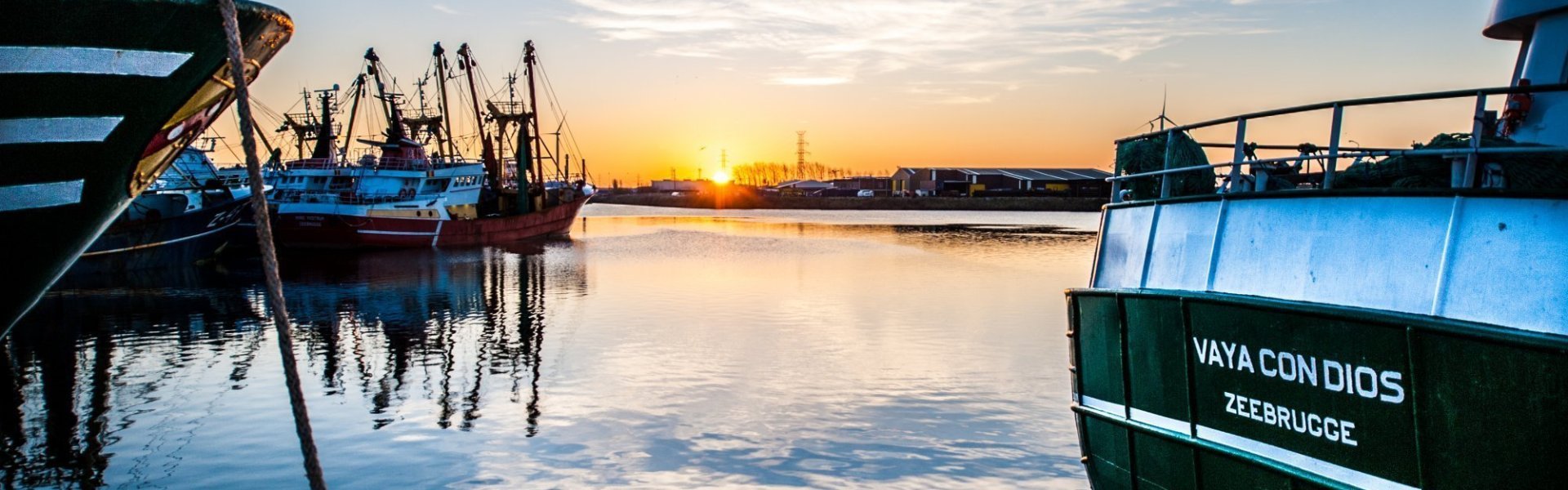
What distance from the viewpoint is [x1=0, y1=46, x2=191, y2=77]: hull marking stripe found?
247 inches

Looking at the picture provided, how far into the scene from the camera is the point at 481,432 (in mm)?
13016

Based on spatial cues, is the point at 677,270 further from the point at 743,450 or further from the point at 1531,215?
the point at 1531,215

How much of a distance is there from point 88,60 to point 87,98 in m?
0.34

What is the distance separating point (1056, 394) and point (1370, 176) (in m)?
8.17

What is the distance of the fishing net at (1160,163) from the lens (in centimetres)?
884

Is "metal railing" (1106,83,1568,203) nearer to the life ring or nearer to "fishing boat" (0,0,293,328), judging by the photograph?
the life ring

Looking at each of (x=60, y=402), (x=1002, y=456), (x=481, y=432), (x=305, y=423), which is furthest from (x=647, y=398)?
(x=305, y=423)

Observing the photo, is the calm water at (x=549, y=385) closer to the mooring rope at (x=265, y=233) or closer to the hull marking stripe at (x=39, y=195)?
the hull marking stripe at (x=39, y=195)

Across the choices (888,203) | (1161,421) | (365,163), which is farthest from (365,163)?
(888,203)

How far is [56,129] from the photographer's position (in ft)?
22.2

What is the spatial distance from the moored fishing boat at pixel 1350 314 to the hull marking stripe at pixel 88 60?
7.14 m

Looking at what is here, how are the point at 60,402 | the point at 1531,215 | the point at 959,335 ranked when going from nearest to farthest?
the point at 1531,215 → the point at 60,402 → the point at 959,335

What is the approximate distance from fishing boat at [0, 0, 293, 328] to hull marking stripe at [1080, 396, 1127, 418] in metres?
7.08

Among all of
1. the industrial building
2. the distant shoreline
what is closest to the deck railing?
the distant shoreline
